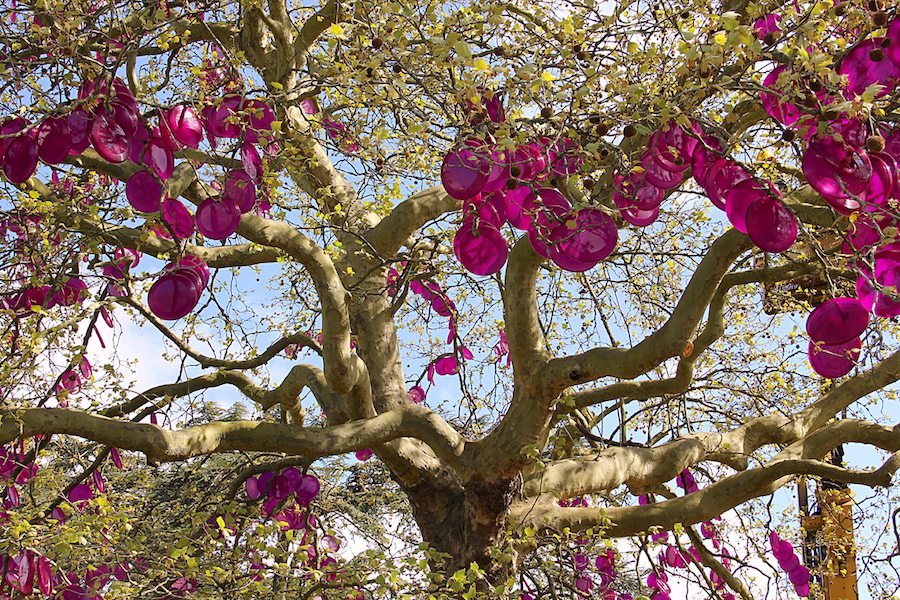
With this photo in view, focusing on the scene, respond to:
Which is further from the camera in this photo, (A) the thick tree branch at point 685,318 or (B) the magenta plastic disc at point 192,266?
(A) the thick tree branch at point 685,318

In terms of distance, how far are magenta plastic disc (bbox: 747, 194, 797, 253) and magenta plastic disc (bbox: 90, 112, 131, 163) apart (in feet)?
6.11

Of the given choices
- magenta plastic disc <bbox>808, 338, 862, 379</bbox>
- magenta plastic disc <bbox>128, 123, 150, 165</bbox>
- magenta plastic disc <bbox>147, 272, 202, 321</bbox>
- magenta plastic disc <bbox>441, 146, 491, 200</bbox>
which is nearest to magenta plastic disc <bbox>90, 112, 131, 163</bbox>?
magenta plastic disc <bbox>128, 123, 150, 165</bbox>

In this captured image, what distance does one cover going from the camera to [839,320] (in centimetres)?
244

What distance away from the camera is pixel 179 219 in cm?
356

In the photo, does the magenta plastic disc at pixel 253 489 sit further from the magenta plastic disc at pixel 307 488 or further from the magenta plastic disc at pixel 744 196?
the magenta plastic disc at pixel 744 196

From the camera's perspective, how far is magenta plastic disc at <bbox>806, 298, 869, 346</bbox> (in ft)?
→ 7.97

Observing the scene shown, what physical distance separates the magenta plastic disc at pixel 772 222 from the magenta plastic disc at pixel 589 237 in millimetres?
357

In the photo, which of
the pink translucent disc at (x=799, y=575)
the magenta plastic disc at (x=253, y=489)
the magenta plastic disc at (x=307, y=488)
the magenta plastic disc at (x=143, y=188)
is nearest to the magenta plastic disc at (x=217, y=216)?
the magenta plastic disc at (x=143, y=188)

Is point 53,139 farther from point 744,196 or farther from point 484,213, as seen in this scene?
point 744,196

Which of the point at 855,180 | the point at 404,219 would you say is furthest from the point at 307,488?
the point at 855,180

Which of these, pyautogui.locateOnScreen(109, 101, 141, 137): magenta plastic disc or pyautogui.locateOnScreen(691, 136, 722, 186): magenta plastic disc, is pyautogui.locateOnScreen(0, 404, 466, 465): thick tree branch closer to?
pyautogui.locateOnScreen(109, 101, 141, 137): magenta plastic disc

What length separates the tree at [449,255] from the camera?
8.04ft

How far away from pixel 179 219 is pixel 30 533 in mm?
1394

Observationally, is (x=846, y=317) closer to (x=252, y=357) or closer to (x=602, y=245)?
(x=602, y=245)
